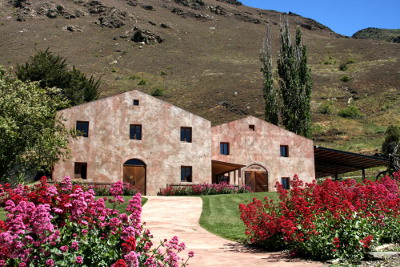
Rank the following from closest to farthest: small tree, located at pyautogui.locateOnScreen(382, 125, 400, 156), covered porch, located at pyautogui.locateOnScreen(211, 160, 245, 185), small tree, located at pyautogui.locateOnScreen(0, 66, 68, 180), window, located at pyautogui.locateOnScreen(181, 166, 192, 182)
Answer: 1. small tree, located at pyautogui.locateOnScreen(0, 66, 68, 180)
2. window, located at pyautogui.locateOnScreen(181, 166, 192, 182)
3. covered porch, located at pyautogui.locateOnScreen(211, 160, 245, 185)
4. small tree, located at pyautogui.locateOnScreen(382, 125, 400, 156)

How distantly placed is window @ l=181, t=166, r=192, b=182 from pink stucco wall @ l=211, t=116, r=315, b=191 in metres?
2.59

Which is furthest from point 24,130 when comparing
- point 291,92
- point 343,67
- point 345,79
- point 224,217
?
point 343,67

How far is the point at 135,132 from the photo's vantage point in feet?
103

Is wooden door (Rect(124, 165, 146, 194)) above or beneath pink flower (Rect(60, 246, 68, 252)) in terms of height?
above

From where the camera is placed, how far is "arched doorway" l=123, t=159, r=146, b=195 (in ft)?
101

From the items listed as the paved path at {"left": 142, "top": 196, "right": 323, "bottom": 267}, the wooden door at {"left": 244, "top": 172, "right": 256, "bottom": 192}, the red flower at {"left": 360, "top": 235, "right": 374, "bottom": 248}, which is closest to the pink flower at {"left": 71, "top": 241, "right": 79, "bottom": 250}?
the paved path at {"left": 142, "top": 196, "right": 323, "bottom": 267}

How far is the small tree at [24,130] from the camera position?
70.2 feet

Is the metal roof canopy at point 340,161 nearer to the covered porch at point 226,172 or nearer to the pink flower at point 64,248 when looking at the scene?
the covered porch at point 226,172

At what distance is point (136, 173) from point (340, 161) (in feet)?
62.6

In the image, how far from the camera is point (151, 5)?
463ft

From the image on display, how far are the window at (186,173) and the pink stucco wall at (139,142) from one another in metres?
0.34

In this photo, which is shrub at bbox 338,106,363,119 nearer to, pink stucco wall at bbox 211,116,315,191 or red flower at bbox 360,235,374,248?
pink stucco wall at bbox 211,116,315,191

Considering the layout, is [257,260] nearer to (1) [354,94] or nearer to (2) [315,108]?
(2) [315,108]

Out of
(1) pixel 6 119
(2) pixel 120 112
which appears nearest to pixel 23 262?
(1) pixel 6 119
